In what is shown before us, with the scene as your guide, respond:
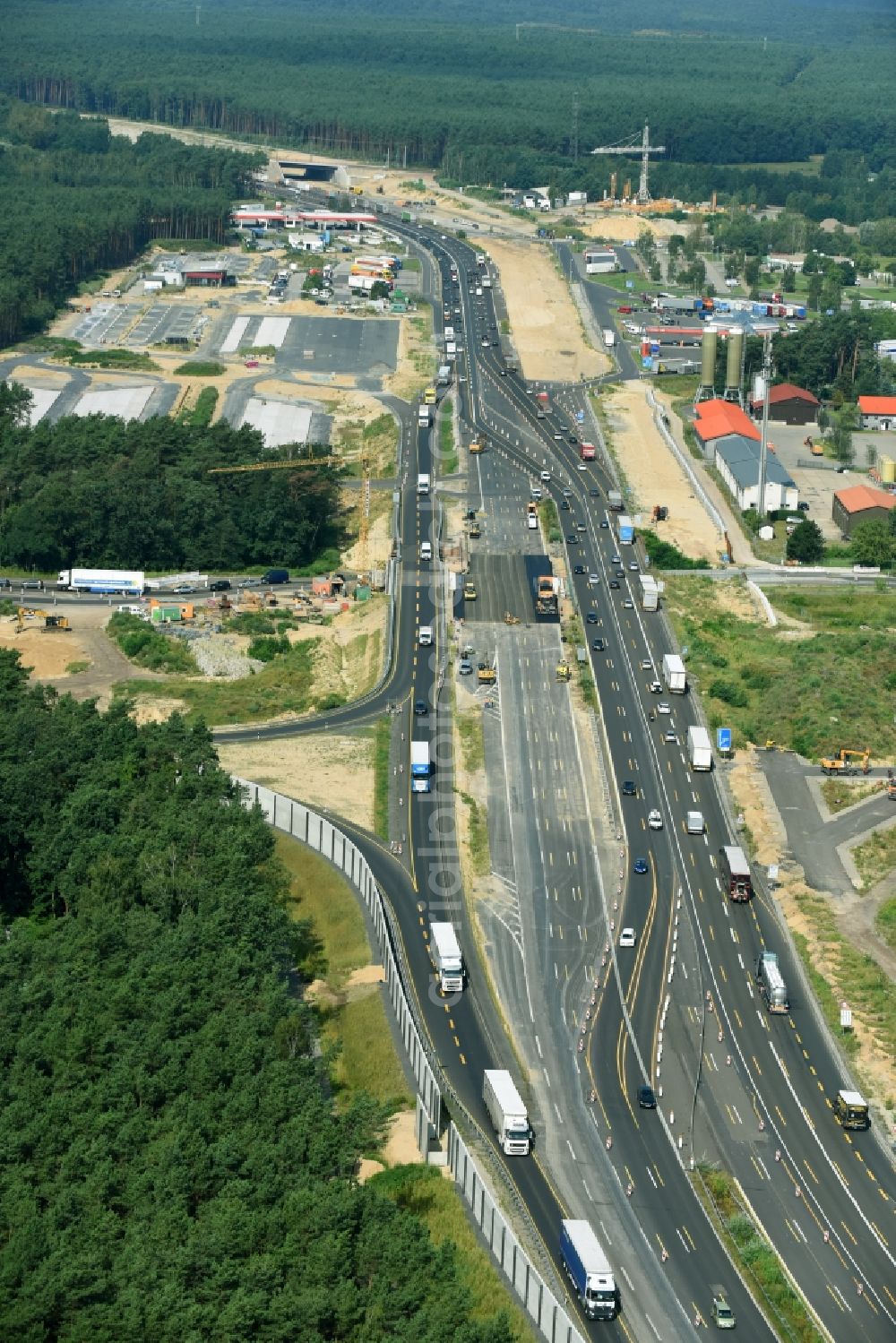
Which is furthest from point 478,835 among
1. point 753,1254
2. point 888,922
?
point 753,1254

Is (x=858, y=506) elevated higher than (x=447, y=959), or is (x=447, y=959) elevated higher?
(x=858, y=506)

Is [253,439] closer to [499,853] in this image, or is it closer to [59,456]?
[59,456]

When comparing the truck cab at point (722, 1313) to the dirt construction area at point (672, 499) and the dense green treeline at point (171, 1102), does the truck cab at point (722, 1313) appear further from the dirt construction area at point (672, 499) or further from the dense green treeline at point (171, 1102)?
the dirt construction area at point (672, 499)

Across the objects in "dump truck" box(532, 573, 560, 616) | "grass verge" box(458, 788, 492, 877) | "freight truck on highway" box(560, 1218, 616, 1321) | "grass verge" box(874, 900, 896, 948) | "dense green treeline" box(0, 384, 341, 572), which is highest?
"freight truck on highway" box(560, 1218, 616, 1321)

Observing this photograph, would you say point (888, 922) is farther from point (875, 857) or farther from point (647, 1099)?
point (647, 1099)

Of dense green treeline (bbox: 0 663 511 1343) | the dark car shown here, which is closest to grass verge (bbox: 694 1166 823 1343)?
the dark car

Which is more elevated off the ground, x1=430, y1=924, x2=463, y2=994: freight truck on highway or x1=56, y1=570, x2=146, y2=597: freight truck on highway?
x1=430, y1=924, x2=463, y2=994: freight truck on highway

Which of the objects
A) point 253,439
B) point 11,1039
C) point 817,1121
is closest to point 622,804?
point 817,1121

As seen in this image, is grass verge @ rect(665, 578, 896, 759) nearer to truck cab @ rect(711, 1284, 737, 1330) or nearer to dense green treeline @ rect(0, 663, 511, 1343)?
dense green treeline @ rect(0, 663, 511, 1343)
